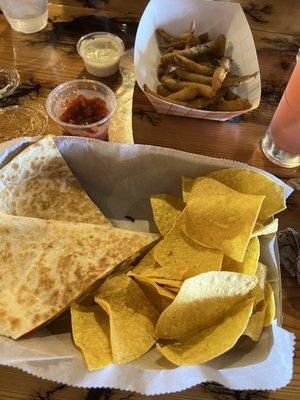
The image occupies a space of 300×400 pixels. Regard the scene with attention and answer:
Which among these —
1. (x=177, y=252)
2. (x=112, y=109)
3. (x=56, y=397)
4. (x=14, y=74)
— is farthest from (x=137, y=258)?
(x=14, y=74)

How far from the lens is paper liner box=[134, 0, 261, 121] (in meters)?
1.55

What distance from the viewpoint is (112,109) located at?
138cm

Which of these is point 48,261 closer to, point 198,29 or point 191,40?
point 191,40

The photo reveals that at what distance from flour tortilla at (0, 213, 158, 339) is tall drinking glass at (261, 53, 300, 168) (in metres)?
0.56

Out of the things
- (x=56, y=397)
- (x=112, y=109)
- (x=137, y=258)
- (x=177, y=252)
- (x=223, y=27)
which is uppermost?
(x=223, y=27)

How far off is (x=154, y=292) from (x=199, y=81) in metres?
0.78

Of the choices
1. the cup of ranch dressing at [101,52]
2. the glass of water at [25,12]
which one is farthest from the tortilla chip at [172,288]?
the glass of water at [25,12]

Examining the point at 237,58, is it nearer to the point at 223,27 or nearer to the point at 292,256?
the point at 223,27

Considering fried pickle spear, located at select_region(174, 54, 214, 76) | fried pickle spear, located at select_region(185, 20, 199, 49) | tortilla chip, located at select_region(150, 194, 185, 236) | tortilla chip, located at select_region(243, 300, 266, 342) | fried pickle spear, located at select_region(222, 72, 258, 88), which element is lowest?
tortilla chip, located at select_region(243, 300, 266, 342)

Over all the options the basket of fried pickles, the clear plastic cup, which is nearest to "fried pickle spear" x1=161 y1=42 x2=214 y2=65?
the basket of fried pickles

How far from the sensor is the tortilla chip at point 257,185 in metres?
1.11

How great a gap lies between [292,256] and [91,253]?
56 centimetres

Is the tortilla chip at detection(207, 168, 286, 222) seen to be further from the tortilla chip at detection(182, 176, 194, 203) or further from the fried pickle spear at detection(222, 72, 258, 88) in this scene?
the fried pickle spear at detection(222, 72, 258, 88)

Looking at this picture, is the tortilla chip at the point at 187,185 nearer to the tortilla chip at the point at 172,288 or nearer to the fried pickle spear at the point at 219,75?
the tortilla chip at the point at 172,288
